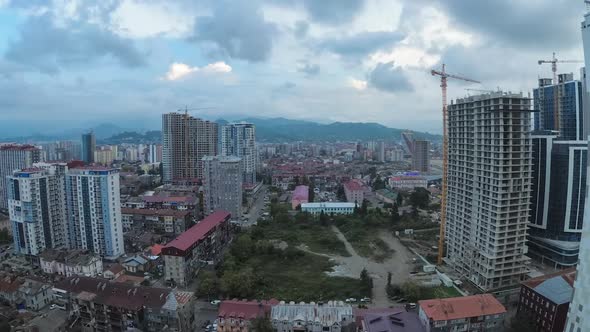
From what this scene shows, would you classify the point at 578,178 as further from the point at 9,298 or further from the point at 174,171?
the point at 174,171

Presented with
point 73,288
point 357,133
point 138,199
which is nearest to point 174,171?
point 138,199

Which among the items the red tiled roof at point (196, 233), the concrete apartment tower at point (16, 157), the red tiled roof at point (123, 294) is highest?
the concrete apartment tower at point (16, 157)

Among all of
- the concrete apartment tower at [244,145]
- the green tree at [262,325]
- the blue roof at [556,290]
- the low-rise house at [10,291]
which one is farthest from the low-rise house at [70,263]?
the concrete apartment tower at [244,145]

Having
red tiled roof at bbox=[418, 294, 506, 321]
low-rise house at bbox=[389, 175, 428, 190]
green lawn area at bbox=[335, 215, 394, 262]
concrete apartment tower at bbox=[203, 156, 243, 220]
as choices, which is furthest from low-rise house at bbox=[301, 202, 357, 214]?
red tiled roof at bbox=[418, 294, 506, 321]

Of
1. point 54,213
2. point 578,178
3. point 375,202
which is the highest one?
point 578,178

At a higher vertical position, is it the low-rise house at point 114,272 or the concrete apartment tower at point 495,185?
the concrete apartment tower at point 495,185

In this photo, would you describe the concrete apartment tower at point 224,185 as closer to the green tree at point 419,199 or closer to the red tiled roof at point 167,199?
the red tiled roof at point 167,199

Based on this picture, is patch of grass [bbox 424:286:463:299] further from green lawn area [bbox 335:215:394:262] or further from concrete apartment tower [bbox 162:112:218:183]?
concrete apartment tower [bbox 162:112:218:183]
